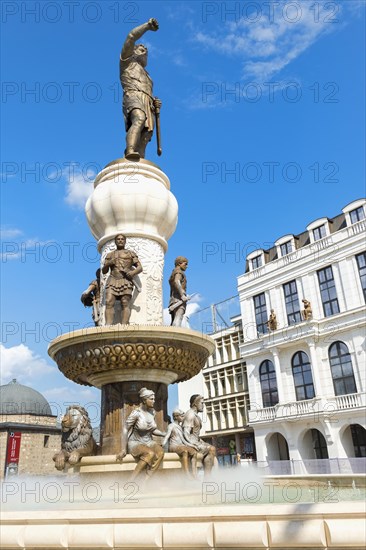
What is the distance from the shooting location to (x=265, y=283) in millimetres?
41156

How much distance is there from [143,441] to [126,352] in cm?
137

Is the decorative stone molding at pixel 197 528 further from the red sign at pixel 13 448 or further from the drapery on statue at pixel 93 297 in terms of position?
the red sign at pixel 13 448

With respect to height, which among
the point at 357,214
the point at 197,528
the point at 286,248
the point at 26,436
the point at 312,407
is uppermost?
the point at 286,248

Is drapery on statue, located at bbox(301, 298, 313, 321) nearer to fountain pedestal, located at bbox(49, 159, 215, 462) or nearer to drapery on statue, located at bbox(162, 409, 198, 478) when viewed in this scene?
fountain pedestal, located at bbox(49, 159, 215, 462)

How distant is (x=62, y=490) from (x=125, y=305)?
10.3 feet

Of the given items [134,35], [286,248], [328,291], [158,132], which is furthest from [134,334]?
[286,248]

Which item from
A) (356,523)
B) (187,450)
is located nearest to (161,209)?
(187,450)

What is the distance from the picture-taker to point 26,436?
4669cm

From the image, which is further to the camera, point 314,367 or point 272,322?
point 272,322

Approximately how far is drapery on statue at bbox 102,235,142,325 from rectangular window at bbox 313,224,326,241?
3187 cm

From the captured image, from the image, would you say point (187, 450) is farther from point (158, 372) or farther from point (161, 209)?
point (161, 209)

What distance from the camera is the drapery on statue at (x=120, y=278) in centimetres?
834

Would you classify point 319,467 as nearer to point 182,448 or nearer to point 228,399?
point 182,448

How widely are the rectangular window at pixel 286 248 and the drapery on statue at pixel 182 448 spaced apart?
113 ft
